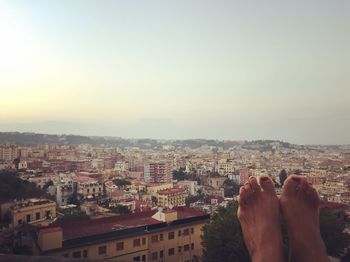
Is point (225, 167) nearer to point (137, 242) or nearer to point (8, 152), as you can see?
point (8, 152)

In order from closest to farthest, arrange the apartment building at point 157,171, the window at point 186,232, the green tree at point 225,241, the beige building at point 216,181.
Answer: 1. the green tree at point 225,241
2. the window at point 186,232
3. the beige building at point 216,181
4. the apartment building at point 157,171

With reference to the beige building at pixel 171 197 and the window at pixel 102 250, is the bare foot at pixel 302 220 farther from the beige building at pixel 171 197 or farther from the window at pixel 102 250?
the beige building at pixel 171 197

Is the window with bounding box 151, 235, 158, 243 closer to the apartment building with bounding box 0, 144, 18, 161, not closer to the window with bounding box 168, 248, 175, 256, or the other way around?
the window with bounding box 168, 248, 175, 256

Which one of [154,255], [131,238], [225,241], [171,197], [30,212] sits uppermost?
[225,241]

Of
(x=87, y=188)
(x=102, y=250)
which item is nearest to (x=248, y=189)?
(x=102, y=250)

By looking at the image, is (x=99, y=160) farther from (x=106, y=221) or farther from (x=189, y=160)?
(x=106, y=221)

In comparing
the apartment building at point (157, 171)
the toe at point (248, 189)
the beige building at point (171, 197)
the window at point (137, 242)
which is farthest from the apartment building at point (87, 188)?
the toe at point (248, 189)
